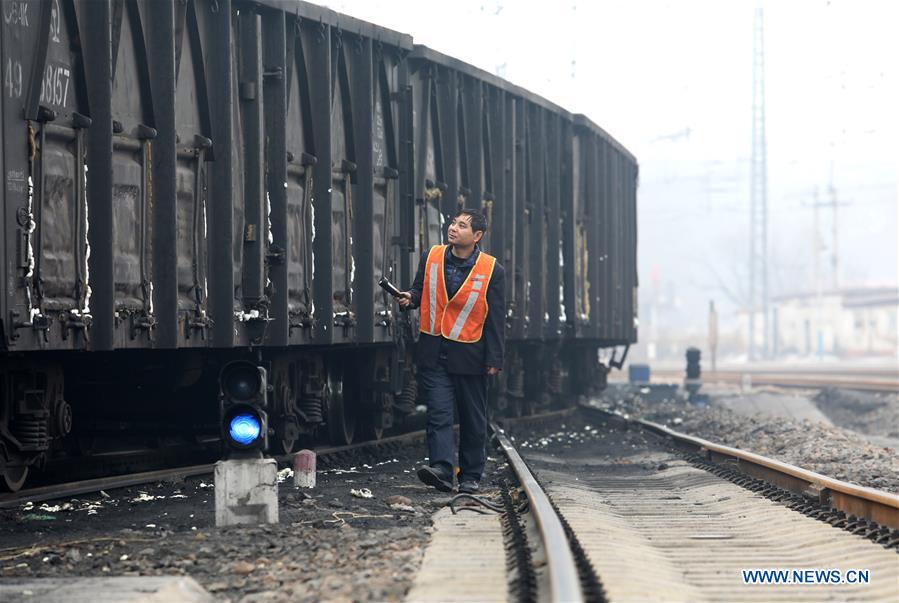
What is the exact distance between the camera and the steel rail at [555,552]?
15.4 ft

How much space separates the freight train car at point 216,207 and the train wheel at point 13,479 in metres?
0.02

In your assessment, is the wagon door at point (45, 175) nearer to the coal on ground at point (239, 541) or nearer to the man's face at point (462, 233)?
the coal on ground at point (239, 541)

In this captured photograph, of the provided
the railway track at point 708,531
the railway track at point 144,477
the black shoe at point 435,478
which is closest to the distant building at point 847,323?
the railway track at point 144,477

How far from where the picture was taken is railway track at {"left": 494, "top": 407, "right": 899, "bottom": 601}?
5539mm

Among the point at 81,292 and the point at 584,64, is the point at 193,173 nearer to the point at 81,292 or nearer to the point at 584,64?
the point at 81,292

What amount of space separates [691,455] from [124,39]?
277 inches

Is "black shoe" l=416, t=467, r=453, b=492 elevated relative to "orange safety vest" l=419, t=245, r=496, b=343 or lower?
lower

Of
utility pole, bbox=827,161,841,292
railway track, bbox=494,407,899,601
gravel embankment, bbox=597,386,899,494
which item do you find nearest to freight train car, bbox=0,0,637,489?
railway track, bbox=494,407,899,601

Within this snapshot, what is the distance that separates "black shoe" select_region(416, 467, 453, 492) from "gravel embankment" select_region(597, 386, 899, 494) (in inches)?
128

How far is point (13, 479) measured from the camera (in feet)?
28.0

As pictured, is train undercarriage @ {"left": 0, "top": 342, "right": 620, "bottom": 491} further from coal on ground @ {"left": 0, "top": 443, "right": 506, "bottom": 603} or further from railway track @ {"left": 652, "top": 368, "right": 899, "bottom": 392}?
railway track @ {"left": 652, "top": 368, "right": 899, "bottom": 392}

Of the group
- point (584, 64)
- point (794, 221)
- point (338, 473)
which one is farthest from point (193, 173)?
point (794, 221)

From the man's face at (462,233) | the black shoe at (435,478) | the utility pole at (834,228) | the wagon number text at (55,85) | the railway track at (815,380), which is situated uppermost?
the utility pole at (834,228)

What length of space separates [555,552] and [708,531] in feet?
7.31
